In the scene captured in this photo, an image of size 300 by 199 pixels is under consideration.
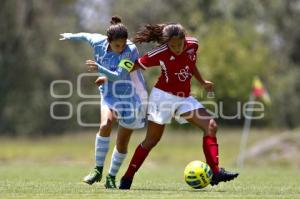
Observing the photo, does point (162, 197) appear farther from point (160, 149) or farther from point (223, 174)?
point (160, 149)

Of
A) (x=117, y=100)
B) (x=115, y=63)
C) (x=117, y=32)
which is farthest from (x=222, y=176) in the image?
(x=117, y=32)

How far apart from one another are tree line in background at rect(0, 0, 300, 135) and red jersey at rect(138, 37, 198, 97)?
2695 cm

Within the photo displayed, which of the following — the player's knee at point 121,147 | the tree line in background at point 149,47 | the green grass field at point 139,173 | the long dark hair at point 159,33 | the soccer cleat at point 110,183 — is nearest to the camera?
the green grass field at point 139,173

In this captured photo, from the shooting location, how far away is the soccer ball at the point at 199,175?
10.8 meters

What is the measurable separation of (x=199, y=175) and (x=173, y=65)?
151 cm

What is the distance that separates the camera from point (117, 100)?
11.7 m

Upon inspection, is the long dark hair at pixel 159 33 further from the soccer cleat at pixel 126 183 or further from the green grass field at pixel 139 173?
the green grass field at pixel 139 173

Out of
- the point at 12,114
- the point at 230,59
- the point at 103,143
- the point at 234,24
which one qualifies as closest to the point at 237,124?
the point at 230,59

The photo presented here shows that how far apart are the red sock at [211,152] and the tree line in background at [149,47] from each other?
2706 centimetres

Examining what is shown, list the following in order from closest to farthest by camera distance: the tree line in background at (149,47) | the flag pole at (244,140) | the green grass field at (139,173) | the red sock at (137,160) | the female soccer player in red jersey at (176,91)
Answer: the green grass field at (139,173)
the female soccer player in red jersey at (176,91)
the red sock at (137,160)
the flag pole at (244,140)
the tree line in background at (149,47)

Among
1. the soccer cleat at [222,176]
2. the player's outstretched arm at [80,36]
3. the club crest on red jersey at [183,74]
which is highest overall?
the player's outstretched arm at [80,36]

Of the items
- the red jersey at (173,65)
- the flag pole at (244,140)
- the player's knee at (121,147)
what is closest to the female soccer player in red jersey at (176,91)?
the red jersey at (173,65)

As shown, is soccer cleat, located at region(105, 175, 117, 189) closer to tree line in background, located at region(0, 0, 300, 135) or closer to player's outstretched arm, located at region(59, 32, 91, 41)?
player's outstretched arm, located at region(59, 32, 91, 41)

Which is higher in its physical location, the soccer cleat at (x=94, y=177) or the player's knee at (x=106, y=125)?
the player's knee at (x=106, y=125)
